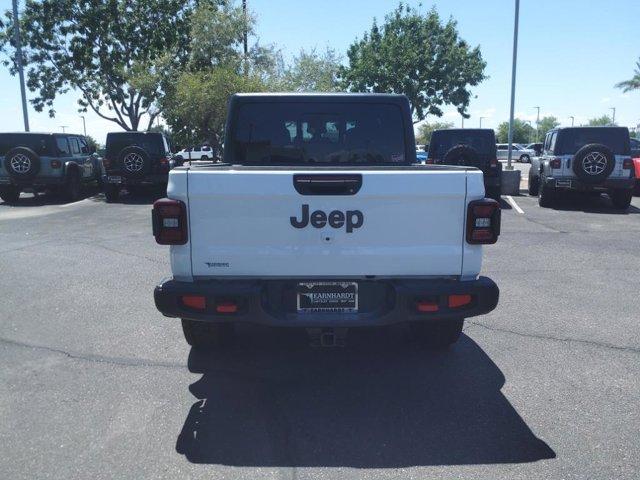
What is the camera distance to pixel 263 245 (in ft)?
12.0

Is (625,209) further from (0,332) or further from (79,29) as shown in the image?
(79,29)

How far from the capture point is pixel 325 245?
144 inches

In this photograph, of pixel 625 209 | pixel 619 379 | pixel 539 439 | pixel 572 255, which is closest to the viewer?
pixel 539 439

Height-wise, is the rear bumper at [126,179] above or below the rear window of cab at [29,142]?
below

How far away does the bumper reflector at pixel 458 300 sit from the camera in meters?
3.68

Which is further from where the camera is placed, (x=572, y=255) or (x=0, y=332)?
(x=572, y=255)

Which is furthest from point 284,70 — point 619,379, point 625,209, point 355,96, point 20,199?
point 619,379

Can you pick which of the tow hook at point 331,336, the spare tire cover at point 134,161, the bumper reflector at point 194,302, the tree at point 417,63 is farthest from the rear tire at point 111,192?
the tree at point 417,63

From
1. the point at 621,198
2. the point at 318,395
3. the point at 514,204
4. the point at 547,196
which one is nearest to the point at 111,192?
the point at 514,204

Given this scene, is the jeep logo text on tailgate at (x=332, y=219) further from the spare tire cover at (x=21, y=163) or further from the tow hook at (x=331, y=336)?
the spare tire cover at (x=21, y=163)

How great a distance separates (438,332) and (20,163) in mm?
→ 13675

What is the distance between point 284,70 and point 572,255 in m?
26.3

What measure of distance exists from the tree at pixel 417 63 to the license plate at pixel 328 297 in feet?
107

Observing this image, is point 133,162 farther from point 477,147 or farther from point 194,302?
point 194,302
